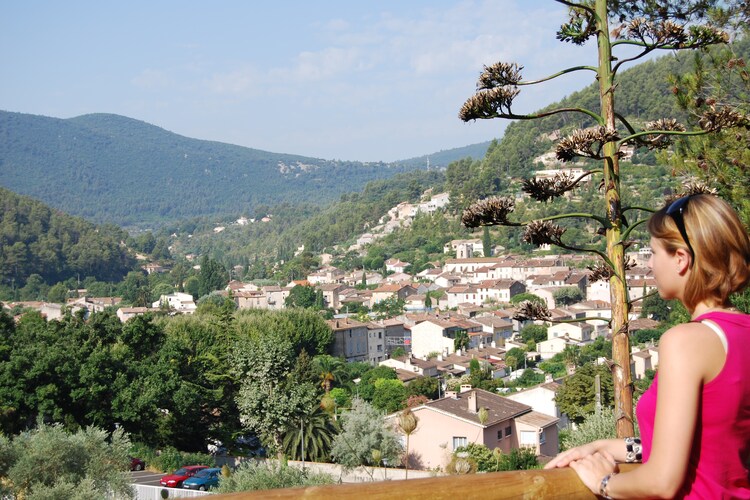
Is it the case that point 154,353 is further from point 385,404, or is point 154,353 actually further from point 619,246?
point 619,246

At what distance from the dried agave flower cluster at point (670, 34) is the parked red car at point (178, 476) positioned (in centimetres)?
1506

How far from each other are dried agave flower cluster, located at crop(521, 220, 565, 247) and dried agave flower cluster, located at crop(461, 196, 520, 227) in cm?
15

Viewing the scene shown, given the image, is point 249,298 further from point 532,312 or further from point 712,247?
point 712,247

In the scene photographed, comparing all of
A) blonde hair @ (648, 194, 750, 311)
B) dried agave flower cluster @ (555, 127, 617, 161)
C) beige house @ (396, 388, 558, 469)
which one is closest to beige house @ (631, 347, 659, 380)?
beige house @ (396, 388, 558, 469)

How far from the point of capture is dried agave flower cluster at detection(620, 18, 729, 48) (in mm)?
5117

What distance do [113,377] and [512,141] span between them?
115 meters

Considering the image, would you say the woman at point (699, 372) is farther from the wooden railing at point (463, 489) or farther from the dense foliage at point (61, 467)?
the dense foliage at point (61, 467)

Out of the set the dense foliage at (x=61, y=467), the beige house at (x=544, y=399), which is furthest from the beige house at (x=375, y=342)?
the dense foliage at (x=61, y=467)

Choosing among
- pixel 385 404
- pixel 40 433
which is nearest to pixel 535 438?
pixel 385 404

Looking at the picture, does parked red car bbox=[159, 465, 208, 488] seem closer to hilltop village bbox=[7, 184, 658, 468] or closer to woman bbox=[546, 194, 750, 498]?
hilltop village bbox=[7, 184, 658, 468]

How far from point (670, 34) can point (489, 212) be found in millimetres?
1542

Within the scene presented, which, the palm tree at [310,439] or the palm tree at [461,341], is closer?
the palm tree at [310,439]

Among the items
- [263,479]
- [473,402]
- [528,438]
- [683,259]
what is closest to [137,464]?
[473,402]

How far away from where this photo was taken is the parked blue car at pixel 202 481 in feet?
58.5
